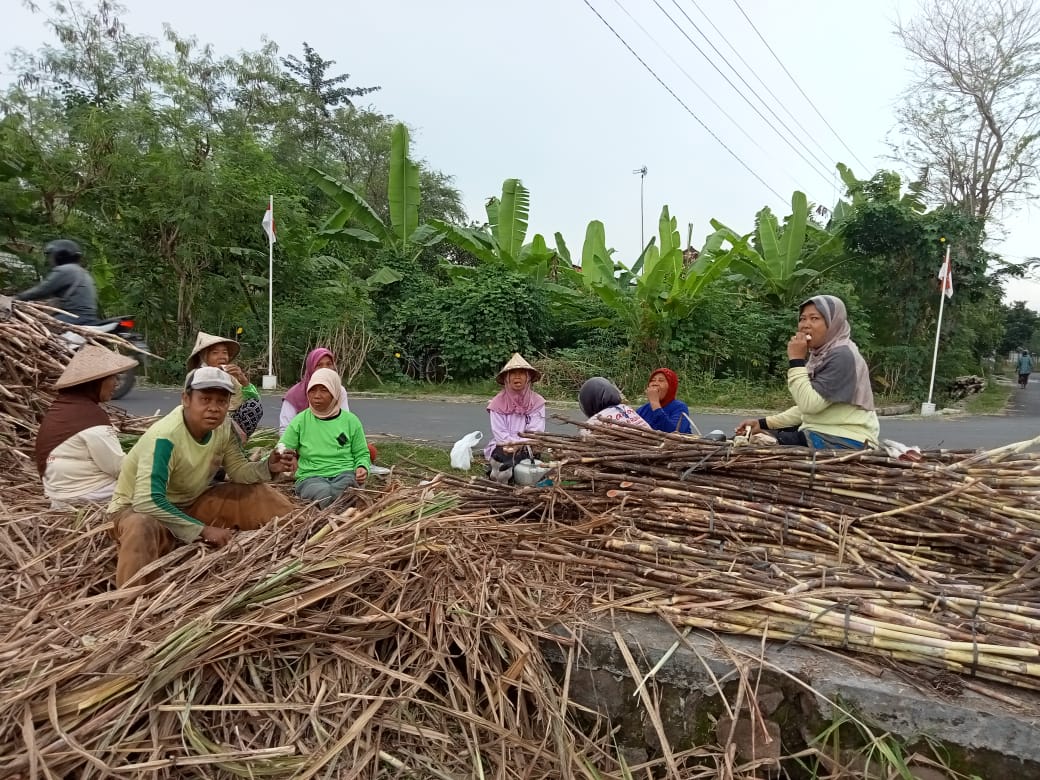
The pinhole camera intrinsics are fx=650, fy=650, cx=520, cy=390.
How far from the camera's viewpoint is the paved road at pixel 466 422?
7.38 meters

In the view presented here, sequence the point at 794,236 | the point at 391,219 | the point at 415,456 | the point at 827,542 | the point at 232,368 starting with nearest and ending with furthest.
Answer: the point at 827,542 → the point at 232,368 → the point at 415,456 → the point at 794,236 → the point at 391,219

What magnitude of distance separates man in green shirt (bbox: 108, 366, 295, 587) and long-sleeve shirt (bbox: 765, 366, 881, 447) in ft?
9.10

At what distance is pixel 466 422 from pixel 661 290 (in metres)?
5.13

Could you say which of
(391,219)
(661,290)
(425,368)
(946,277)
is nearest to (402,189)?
(391,219)

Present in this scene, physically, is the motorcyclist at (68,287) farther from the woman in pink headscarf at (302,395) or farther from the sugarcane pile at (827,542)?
the sugarcane pile at (827,542)

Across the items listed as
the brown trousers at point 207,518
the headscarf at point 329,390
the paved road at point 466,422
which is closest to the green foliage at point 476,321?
the paved road at point 466,422

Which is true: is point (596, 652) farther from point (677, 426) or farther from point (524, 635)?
point (677, 426)

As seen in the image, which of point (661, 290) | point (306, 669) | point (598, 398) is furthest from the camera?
point (661, 290)

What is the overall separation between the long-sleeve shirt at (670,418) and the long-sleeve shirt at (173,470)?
2.58 m

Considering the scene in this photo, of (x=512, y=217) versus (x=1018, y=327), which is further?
(x=1018, y=327)

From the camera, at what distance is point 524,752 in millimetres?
2072

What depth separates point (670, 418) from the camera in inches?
172

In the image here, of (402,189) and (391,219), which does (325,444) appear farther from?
(391,219)

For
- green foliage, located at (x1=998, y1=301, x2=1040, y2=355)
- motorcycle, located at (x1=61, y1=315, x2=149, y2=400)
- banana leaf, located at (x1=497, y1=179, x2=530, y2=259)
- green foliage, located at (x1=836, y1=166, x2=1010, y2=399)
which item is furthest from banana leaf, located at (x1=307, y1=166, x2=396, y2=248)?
green foliage, located at (x1=998, y1=301, x2=1040, y2=355)
